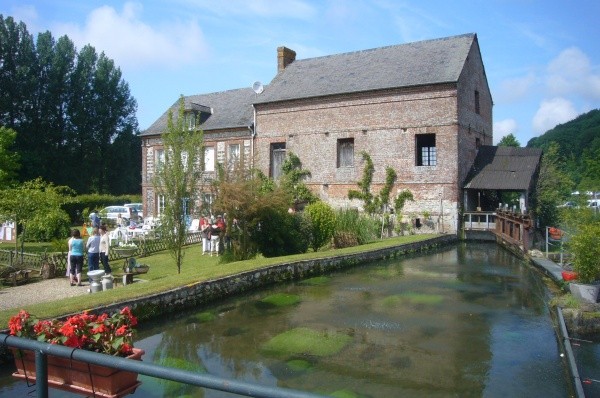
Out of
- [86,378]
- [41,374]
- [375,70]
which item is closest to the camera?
[41,374]

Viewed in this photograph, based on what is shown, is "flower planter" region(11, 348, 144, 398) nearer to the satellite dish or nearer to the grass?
the grass

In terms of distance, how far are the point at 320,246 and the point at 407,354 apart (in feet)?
37.9

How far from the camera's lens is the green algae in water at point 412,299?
11359 mm

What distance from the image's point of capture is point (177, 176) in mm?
13219

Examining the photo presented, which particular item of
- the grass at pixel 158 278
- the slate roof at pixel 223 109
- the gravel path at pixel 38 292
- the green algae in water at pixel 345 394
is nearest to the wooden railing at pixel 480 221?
the grass at pixel 158 278

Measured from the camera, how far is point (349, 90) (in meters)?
28.0

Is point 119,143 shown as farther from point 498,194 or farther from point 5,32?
point 498,194

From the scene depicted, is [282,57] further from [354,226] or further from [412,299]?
[412,299]

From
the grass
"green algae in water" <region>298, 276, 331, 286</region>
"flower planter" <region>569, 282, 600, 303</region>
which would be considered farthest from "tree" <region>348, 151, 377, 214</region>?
"flower planter" <region>569, 282, 600, 303</region>

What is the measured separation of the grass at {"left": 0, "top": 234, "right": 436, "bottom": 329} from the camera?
27.3 ft

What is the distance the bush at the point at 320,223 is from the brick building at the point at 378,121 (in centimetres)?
703

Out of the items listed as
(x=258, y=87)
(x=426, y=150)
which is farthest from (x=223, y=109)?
(x=426, y=150)

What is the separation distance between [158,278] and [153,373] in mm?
12005

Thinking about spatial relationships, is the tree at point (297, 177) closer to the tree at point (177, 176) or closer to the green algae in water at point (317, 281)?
the green algae in water at point (317, 281)
